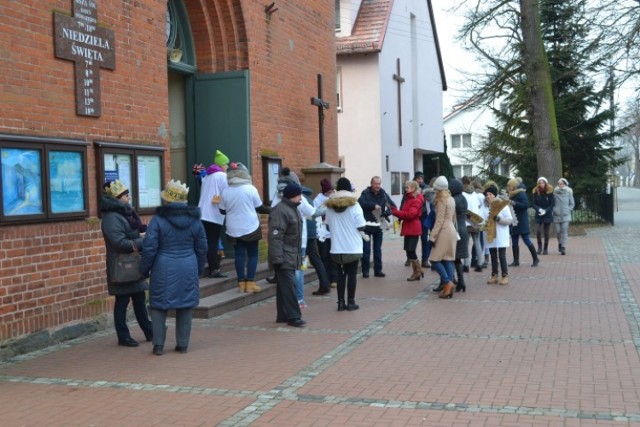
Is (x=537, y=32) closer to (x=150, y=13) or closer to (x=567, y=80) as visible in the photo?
(x=567, y=80)

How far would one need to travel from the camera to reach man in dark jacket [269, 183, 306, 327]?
8891 millimetres

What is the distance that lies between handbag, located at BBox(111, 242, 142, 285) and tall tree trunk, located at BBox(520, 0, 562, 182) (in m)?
18.5

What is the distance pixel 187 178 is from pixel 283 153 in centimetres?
207

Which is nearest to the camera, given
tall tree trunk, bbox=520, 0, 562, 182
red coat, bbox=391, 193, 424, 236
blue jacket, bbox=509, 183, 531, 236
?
red coat, bbox=391, 193, 424, 236

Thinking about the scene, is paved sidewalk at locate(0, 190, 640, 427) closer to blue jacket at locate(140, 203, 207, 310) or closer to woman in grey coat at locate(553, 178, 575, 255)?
blue jacket at locate(140, 203, 207, 310)

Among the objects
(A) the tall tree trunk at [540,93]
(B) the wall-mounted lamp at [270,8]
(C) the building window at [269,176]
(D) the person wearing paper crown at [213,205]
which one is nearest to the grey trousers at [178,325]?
(D) the person wearing paper crown at [213,205]

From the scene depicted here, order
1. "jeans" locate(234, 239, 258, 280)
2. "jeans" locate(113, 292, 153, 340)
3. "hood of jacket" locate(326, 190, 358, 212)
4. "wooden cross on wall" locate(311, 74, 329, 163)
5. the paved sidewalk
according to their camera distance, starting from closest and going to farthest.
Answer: the paved sidewalk < "jeans" locate(113, 292, 153, 340) < "hood of jacket" locate(326, 190, 358, 212) < "jeans" locate(234, 239, 258, 280) < "wooden cross on wall" locate(311, 74, 329, 163)

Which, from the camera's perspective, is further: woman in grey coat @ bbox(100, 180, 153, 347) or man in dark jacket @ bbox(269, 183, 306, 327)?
man in dark jacket @ bbox(269, 183, 306, 327)

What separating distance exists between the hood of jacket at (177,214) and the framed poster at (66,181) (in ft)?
4.68

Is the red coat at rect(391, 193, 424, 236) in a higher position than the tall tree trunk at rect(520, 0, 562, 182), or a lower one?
lower

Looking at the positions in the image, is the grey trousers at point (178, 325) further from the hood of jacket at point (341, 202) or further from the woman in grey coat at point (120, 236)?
the hood of jacket at point (341, 202)

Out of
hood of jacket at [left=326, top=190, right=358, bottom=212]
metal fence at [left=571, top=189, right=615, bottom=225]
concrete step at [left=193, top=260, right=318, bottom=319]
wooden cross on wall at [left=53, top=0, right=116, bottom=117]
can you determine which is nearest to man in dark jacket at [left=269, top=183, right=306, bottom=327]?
hood of jacket at [left=326, top=190, right=358, bottom=212]

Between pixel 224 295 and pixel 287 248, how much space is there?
1.93 meters

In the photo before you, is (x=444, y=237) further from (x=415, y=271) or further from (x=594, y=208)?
(x=594, y=208)
